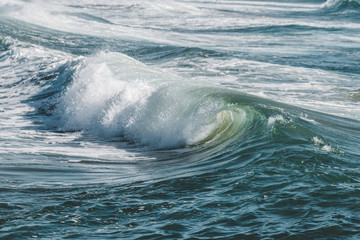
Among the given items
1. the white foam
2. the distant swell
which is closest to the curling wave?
the white foam

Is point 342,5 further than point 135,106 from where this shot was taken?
Yes

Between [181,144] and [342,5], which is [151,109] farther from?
[342,5]

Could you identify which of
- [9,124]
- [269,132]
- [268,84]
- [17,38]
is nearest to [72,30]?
[17,38]

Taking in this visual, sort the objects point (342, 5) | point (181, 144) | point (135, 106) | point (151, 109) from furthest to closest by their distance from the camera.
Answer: point (342, 5) < point (135, 106) < point (151, 109) < point (181, 144)

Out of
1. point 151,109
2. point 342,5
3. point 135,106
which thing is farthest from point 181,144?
point 342,5

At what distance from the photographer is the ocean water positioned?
15.8 feet

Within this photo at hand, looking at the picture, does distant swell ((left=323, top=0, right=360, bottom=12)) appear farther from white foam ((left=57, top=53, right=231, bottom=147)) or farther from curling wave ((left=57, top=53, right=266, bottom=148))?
curling wave ((left=57, top=53, right=266, bottom=148))

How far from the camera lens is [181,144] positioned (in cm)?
826

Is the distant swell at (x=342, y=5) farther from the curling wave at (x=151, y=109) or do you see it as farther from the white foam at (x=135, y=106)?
the curling wave at (x=151, y=109)

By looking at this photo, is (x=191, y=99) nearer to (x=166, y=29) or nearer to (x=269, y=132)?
(x=269, y=132)

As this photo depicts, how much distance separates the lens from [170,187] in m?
5.87

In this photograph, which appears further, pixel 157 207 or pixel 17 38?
pixel 17 38

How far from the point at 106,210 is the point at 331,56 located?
14918 millimetres

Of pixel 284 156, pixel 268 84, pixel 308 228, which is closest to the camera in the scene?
pixel 308 228
